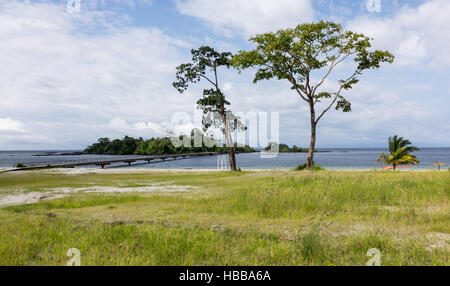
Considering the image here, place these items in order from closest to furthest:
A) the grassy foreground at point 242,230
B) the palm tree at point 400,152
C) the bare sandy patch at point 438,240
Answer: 1. the grassy foreground at point 242,230
2. the bare sandy patch at point 438,240
3. the palm tree at point 400,152


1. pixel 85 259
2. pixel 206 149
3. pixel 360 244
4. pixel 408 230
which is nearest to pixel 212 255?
pixel 85 259

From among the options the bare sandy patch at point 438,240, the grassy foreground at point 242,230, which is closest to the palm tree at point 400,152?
the grassy foreground at point 242,230

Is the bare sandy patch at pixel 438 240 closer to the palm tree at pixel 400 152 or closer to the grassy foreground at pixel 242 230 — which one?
the grassy foreground at pixel 242 230

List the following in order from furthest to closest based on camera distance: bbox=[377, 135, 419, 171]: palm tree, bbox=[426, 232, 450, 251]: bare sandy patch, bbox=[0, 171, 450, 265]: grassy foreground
Answer: bbox=[377, 135, 419, 171]: palm tree
bbox=[426, 232, 450, 251]: bare sandy patch
bbox=[0, 171, 450, 265]: grassy foreground

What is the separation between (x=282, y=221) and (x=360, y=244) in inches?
113

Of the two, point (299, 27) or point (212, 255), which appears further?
point (299, 27)

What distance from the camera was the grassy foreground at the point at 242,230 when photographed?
18.1ft

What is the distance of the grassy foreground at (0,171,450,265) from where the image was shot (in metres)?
5.52

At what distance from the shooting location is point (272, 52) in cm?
2892

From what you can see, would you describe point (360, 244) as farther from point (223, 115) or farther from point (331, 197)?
point (223, 115)

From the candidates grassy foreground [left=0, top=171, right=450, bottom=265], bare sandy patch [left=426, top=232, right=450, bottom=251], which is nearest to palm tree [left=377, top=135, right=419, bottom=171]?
grassy foreground [left=0, top=171, right=450, bottom=265]

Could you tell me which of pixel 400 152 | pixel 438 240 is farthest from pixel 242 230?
pixel 400 152

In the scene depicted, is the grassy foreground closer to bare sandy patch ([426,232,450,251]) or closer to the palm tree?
bare sandy patch ([426,232,450,251])

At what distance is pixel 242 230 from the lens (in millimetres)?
7465
